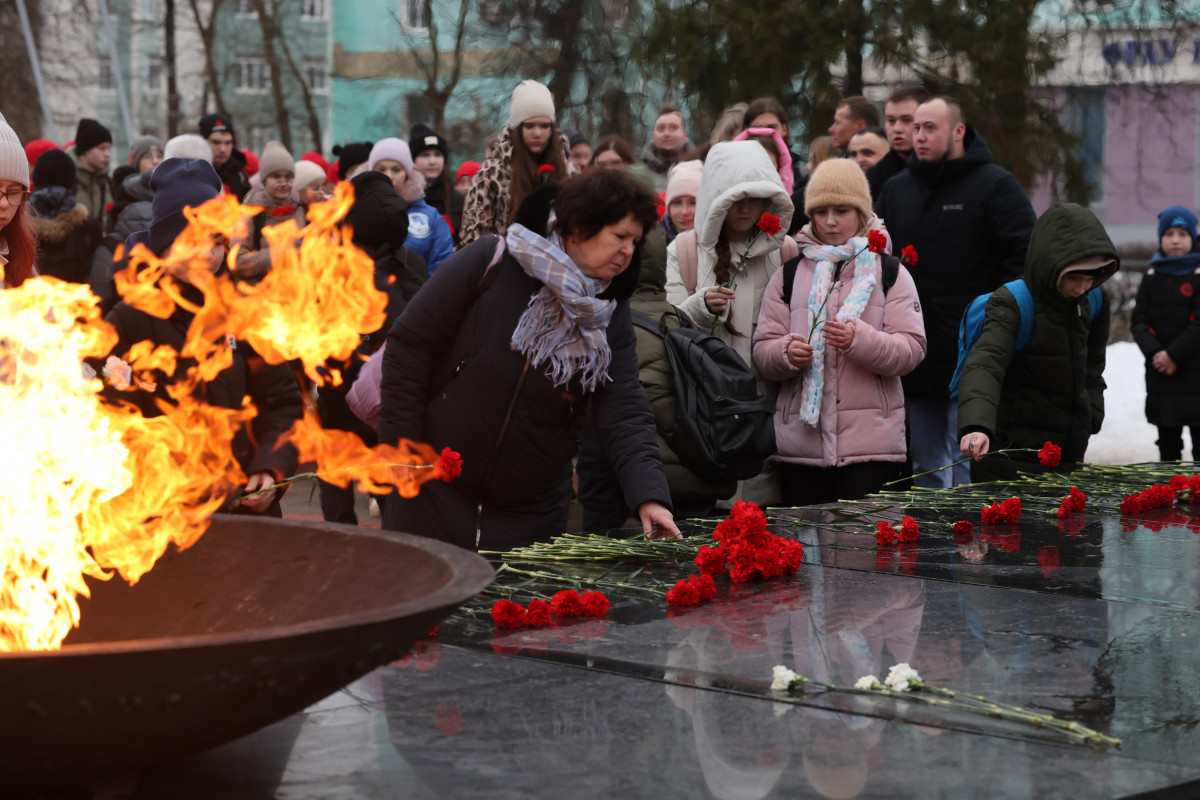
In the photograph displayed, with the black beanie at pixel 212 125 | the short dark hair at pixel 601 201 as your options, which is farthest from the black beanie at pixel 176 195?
the black beanie at pixel 212 125

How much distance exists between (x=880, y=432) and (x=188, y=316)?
2.88 meters

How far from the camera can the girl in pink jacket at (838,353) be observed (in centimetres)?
607

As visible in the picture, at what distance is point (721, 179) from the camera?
259 inches

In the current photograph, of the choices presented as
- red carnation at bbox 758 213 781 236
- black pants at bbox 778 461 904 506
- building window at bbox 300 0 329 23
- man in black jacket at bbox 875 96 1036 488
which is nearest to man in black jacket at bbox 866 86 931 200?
man in black jacket at bbox 875 96 1036 488

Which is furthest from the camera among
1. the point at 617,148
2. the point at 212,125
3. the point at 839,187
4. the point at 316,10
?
the point at 316,10

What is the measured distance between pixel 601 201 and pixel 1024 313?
2.32 metres

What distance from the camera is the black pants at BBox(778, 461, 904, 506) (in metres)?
6.07

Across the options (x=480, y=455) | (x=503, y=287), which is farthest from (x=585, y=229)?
(x=480, y=455)

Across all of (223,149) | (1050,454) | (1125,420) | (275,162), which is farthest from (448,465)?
(1125,420)

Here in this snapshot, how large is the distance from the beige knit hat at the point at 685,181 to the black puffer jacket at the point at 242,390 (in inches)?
131

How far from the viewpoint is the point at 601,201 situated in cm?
432

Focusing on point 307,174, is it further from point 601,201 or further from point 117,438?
point 117,438

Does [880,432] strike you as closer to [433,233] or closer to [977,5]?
[433,233]

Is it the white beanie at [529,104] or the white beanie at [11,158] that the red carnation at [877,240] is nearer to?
the white beanie at [529,104]
